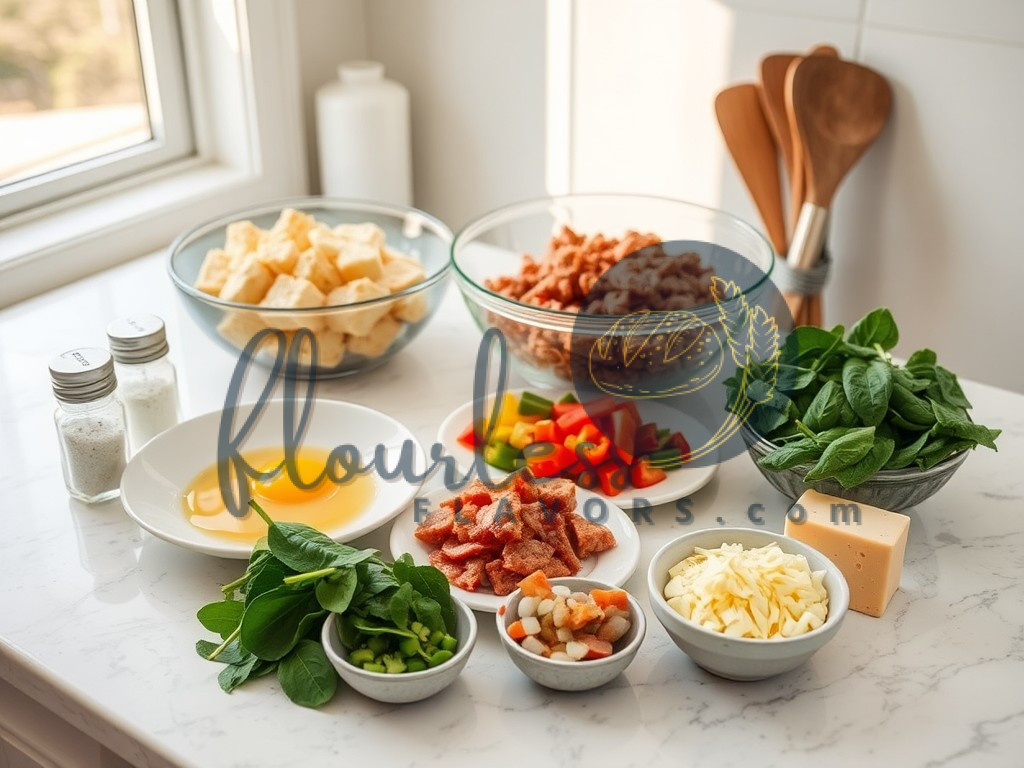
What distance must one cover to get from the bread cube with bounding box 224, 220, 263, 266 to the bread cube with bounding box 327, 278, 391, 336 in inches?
6.0

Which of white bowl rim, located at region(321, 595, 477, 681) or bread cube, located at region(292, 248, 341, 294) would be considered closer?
white bowl rim, located at region(321, 595, 477, 681)

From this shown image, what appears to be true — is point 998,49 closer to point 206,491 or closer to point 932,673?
point 932,673

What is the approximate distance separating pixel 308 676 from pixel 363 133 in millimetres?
1333

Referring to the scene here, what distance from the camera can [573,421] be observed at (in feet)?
4.25

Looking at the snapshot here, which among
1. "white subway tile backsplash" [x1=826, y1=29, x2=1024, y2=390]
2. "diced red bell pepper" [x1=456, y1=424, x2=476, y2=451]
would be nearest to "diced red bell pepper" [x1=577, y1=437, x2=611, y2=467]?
"diced red bell pepper" [x1=456, y1=424, x2=476, y2=451]

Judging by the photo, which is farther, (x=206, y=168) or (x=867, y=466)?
(x=206, y=168)

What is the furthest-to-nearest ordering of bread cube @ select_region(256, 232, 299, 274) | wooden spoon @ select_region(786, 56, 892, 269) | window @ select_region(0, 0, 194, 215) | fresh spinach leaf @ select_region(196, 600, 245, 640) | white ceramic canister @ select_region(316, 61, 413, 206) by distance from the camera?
white ceramic canister @ select_region(316, 61, 413, 206) → window @ select_region(0, 0, 194, 215) → wooden spoon @ select_region(786, 56, 892, 269) → bread cube @ select_region(256, 232, 299, 274) → fresh spinach leaf @ select_region(196, 600, 245, 640)

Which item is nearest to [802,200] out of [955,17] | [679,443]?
[955,17]

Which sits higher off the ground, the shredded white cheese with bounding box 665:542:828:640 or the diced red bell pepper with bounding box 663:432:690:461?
the shredded white cheese with bounding box 665:542:828:640

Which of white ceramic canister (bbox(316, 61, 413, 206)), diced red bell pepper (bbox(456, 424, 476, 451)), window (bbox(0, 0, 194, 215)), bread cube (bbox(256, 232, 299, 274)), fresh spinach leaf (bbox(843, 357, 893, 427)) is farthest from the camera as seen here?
white ceramic canister (bbox(316, 61, 413, 206))

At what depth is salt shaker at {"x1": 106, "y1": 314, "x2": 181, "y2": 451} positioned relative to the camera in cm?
125

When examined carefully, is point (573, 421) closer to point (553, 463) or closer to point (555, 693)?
point (553, 463)

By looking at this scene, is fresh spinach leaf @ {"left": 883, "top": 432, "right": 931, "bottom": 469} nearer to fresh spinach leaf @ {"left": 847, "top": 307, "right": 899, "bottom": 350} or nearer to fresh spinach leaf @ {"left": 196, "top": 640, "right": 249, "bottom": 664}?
fresh spinach leaf @ {"left": 847, "top": 307, "right": 899, "bottom": 350}

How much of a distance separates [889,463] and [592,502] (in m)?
0.32
